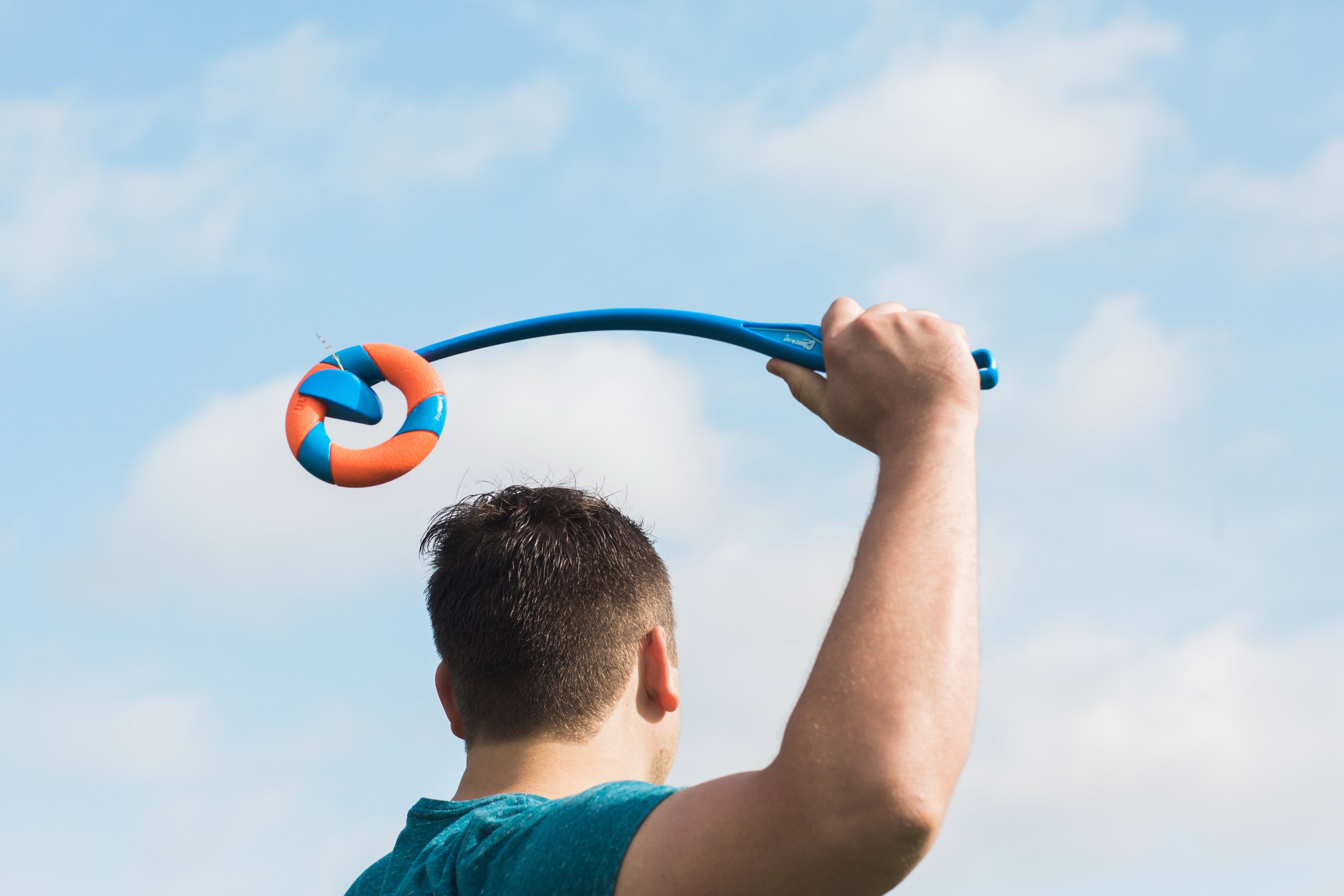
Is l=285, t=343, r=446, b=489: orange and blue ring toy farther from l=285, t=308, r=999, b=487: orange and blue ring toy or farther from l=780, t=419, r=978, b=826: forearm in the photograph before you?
l=780, t=419, r=978, b=826: forearm

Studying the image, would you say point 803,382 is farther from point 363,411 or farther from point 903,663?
point 363,411

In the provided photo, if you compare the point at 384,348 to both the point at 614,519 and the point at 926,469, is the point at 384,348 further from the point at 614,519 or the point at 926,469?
the point at 926,469

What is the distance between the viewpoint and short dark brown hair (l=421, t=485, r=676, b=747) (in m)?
2.98

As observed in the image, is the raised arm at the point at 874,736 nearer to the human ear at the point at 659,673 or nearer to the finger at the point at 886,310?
the finger at the point at 886,310

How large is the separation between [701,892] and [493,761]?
101 cm

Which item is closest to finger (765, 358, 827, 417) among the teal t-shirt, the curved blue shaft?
the curved blue shaft

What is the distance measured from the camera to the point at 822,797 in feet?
6.25

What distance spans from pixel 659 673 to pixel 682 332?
947 millimetres

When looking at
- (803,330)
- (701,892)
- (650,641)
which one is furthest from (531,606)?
(701,892)

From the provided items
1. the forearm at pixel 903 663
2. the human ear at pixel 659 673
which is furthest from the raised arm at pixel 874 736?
the human ear at pixel 659 673

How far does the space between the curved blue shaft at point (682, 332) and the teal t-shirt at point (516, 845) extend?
1087mm

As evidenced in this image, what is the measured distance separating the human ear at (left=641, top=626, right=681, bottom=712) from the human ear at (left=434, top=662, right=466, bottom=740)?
51 cm

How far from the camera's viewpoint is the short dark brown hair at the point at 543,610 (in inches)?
117

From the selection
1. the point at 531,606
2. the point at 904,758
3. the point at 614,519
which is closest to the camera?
the point at 904,758
